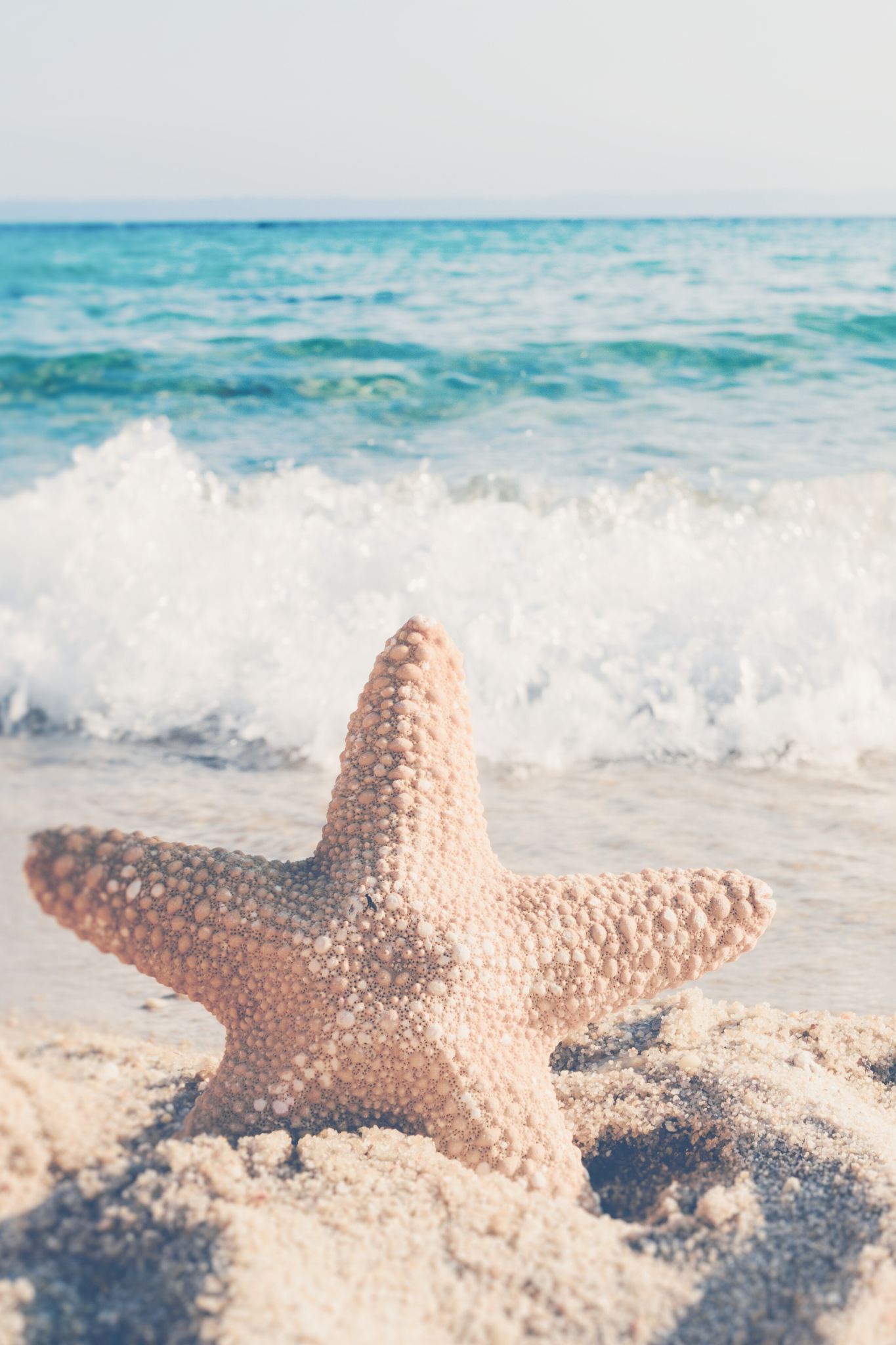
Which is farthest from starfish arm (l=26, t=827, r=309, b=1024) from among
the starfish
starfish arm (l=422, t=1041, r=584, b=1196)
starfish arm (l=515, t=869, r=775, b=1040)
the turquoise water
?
the turquoise water

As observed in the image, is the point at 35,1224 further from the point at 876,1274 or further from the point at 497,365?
the point at 497,365

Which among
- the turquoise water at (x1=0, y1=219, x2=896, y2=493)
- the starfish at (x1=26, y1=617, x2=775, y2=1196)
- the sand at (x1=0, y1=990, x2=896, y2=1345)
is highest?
the turquoise water at (x1=0, y1=219, x2=896, y2=493)

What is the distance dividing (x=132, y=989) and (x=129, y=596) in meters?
2.91

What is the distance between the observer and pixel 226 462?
23.6 feet

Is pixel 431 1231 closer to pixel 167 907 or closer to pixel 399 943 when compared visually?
pixel 399 943

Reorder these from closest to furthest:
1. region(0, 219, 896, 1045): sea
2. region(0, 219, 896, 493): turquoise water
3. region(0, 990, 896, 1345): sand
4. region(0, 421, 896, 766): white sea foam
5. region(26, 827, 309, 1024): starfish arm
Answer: region(0, 990, 896, 1345): sand
region(26, 827, 309, 1024): starfish arm
region(0, 219, 896, 1045): sea
region(0, 421, 896, 766): white sea foam
region(0, 219, 896, 493): turquoise water

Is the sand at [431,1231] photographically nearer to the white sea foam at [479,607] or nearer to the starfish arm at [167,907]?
the starfish arm at [167,907]

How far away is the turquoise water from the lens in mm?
7359

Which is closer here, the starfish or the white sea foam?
the starfish

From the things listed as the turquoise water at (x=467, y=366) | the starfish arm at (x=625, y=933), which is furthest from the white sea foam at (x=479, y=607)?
the starfish arm at (x=625, y=933)

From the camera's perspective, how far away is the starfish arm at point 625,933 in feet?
5.94

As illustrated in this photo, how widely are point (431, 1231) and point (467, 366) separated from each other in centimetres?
855

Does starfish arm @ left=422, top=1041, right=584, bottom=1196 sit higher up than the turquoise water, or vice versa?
the turquoise water

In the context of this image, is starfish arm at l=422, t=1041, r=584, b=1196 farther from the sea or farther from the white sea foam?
the white sea foam
